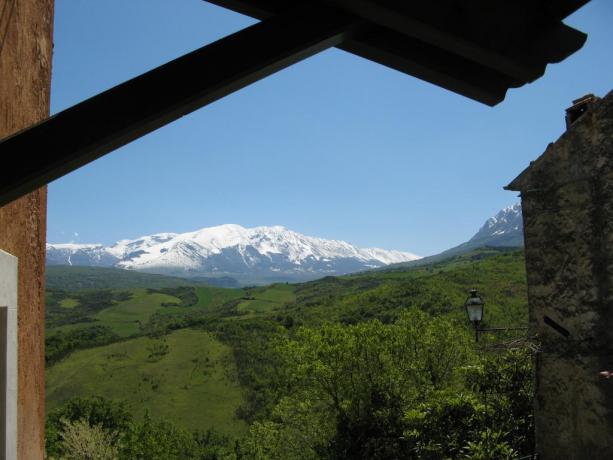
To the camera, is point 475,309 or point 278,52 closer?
point 278,52

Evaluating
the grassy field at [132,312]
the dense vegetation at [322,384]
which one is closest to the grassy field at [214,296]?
the grassy field at [132,312]

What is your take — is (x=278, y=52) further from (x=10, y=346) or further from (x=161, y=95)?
(x=10, y=346)

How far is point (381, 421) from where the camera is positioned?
1512 centimetres

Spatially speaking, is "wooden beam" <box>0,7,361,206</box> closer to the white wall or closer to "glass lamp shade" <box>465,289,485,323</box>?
the white wall

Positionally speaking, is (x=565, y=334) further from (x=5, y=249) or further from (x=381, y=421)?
(x=381, y=421)

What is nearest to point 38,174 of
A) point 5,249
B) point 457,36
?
point 457,36

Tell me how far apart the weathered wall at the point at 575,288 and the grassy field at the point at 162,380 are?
54.2 metres

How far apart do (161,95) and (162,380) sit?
7547 cm

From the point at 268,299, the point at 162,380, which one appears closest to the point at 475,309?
the point at 162,380

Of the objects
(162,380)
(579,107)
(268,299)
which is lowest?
(162,380)

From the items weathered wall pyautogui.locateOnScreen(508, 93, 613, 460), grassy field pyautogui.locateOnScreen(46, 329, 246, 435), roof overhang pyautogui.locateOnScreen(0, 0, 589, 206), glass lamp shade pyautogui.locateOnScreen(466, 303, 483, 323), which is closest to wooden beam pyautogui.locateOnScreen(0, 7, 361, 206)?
roof overhang pyautogui.locateOnScreen(0, 0, 589, 206)

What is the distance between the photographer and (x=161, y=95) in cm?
161

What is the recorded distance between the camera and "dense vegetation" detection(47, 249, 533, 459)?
10594 mm

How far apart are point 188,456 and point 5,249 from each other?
44399 millimetres
